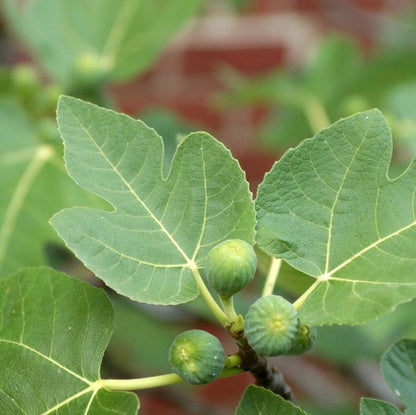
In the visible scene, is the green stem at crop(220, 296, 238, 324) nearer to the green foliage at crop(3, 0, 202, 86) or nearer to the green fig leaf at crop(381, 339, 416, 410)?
the green fig leaf at crop(381, 339, 416, 410)

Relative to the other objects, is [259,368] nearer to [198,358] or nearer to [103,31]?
[198,358]

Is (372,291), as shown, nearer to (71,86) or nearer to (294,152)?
(294,152)

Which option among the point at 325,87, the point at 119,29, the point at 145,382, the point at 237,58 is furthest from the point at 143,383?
the point at 237,58

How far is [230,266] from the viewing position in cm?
58

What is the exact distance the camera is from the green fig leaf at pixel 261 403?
1.97ft

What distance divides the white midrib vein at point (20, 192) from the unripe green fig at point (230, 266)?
389 millimetres

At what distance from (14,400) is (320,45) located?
4.29 ft

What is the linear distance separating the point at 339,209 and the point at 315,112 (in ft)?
2.87

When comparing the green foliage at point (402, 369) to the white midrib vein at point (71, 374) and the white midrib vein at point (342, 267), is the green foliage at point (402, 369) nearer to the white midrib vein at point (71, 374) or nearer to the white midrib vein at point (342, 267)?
the white midrib vein at point (342, 267)

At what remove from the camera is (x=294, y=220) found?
25.3 inches

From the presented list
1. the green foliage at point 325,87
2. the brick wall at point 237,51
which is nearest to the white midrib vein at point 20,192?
the green foliage at point 325,87

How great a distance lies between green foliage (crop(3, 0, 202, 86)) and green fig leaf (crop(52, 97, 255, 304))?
A: 0.61 meters

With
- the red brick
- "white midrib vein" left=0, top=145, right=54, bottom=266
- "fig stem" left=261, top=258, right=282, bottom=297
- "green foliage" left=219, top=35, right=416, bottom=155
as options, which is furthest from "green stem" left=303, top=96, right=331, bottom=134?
the red brick

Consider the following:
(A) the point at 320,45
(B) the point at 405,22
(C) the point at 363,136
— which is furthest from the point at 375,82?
(C) the point at 363,136
